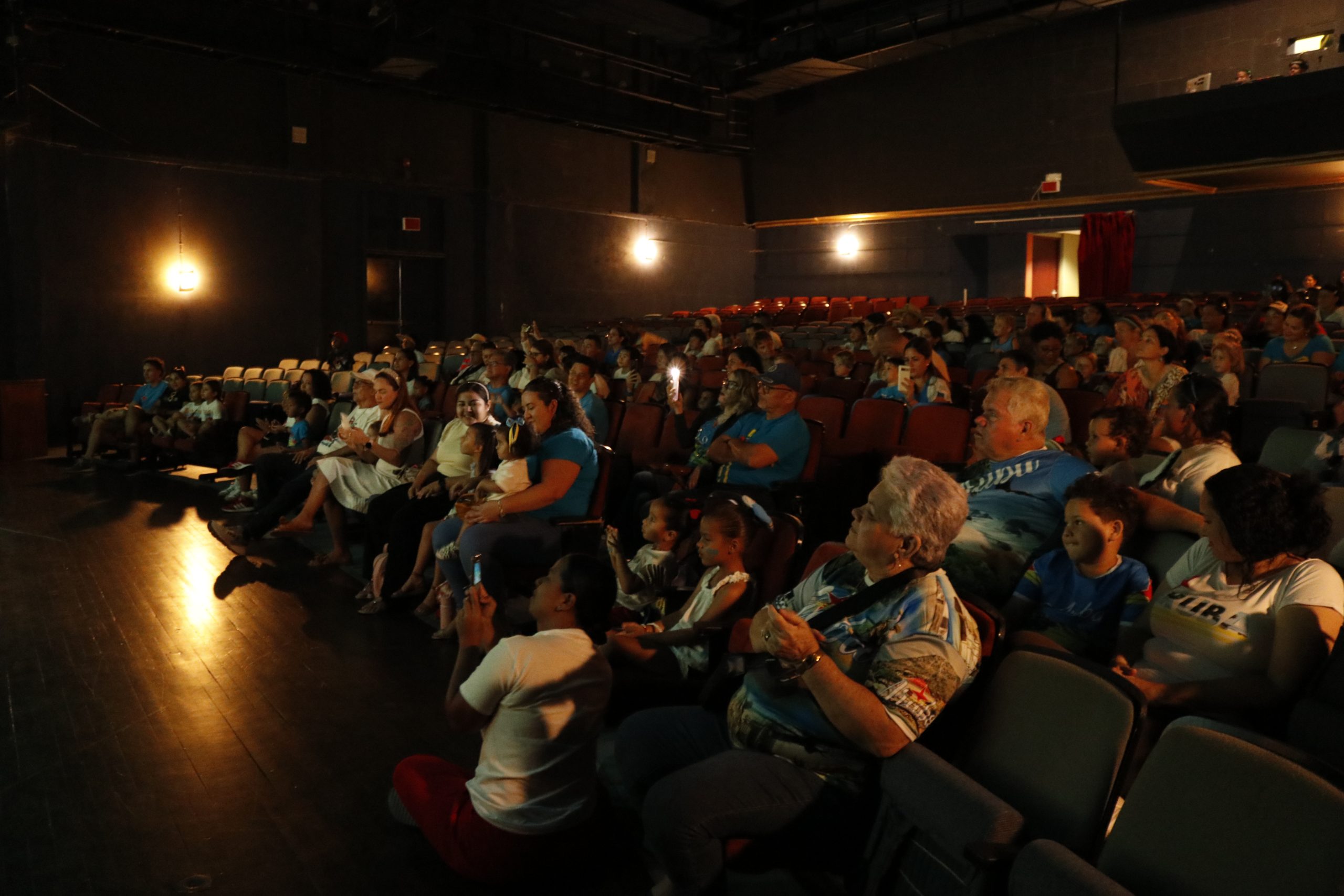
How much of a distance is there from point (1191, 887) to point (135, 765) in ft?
9.01

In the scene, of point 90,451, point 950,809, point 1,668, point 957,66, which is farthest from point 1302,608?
point 957,66

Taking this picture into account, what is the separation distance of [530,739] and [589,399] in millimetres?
3587

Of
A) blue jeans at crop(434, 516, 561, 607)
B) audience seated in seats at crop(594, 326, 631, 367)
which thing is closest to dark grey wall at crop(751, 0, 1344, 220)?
audience seated in seats at crop(594, 326, 631, 367)

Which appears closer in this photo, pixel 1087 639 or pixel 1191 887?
pixel 1191 887

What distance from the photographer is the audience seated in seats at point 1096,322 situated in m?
8.85

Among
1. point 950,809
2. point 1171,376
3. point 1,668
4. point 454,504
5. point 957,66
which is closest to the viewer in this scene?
point 950,809

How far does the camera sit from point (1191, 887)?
134cm

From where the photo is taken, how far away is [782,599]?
2.33 metres

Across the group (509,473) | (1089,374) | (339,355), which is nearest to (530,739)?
(509,473)

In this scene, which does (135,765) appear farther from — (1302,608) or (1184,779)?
(1302,608)

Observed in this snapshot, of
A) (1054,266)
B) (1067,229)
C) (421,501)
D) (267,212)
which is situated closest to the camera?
(421,501)

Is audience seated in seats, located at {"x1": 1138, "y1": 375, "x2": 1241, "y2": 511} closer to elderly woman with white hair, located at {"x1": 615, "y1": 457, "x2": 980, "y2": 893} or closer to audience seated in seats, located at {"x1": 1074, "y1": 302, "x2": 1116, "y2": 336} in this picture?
elderly woman with white hair, located at {"x1": 615, "y1": 457, "x2": 980, "y2": 893}

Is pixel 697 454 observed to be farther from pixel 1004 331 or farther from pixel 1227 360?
pixel 1004 331

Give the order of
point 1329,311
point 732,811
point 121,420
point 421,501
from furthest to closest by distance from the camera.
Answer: point 121,420, point 1329,311, point 421,501, point 732,811
